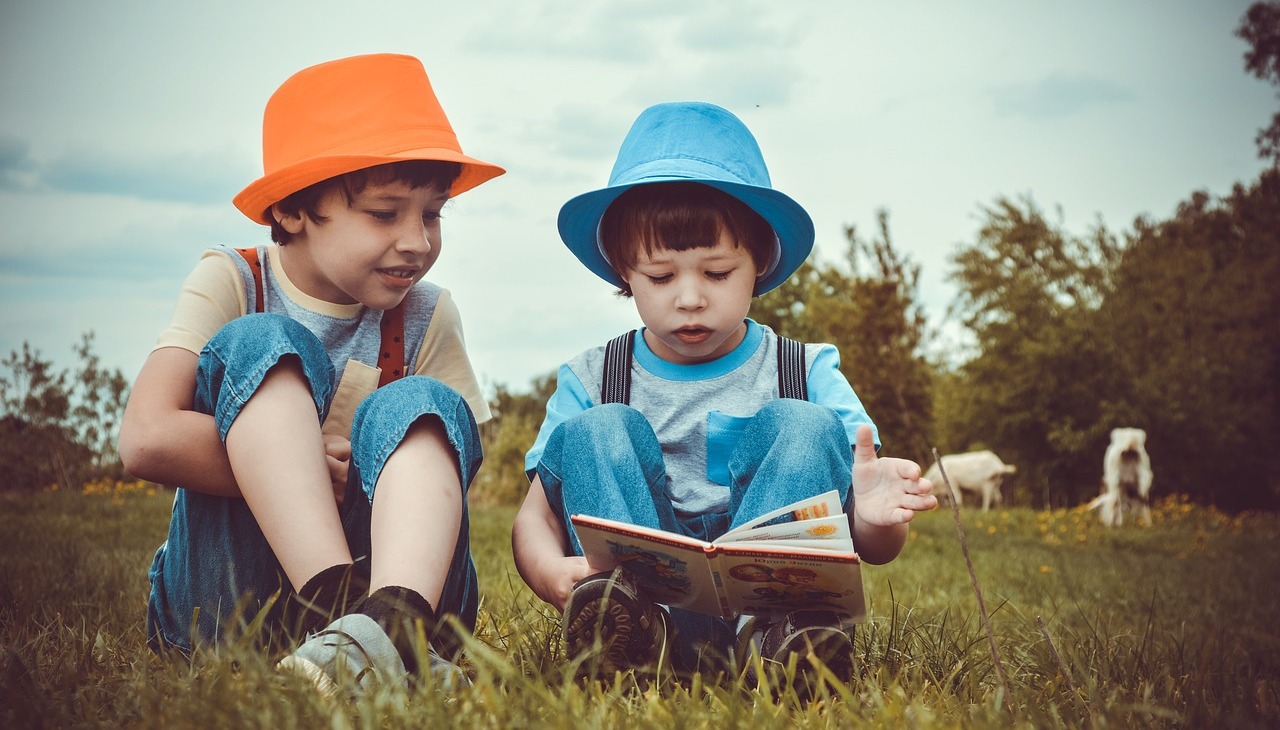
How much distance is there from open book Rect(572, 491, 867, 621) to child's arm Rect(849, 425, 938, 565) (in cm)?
20

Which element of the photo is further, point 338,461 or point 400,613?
point 338,461

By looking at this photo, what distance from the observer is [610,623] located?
5.69ft

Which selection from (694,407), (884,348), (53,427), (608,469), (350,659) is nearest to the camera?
(350,659)

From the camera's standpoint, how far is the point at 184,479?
188 cm

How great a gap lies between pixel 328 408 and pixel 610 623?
2.86 ft

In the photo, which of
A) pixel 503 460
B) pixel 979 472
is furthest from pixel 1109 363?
pixel 503 460

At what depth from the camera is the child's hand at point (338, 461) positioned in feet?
6.59

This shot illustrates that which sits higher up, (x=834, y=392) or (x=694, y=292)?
(x=694, y=292)

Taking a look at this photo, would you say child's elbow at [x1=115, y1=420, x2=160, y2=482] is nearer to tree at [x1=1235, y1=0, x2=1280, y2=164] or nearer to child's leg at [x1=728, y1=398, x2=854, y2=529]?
child's leg at [x1=728, y1=398, x2=854, y2=529]

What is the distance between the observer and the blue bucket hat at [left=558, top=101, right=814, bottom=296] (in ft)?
7.36

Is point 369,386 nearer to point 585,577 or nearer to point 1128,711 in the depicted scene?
point 585,577

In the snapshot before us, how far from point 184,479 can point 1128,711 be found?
175 cm

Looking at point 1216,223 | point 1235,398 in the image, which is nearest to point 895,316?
point 1235,398

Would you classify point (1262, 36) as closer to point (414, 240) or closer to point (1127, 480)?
point (1127, 480)
